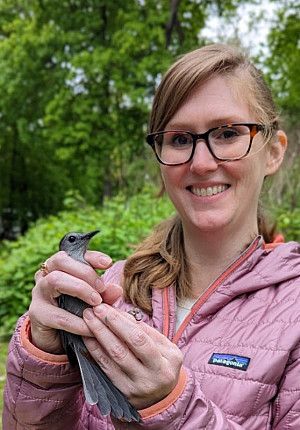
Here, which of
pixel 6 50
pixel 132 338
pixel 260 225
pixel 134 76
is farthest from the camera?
pixel 6 50

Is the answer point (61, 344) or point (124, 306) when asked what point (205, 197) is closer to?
point (124, 306)

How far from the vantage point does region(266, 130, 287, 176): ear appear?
189 cm

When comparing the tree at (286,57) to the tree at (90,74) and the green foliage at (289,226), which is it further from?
the green foliage at (289,226)

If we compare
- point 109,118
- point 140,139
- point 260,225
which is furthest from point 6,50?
point 260,225

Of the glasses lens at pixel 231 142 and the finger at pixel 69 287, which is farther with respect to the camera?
the glasses lens at pixel 231 142

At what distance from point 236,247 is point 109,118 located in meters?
14.9

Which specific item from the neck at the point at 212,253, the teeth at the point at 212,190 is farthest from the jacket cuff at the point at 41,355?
the teeth at the point at 212,190

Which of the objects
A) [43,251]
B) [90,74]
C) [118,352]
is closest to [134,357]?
[118,352]

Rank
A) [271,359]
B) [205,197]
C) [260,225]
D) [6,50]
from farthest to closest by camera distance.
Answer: [6,50] → [260,225] → [205,197] → [271,359]

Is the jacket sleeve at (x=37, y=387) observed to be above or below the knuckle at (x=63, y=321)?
below

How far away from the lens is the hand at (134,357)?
46.2 inches

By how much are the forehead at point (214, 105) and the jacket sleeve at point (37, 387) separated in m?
0.78

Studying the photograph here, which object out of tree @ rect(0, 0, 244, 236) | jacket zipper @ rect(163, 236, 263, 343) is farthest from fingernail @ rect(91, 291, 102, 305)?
tree @ rect(0, 0, 244, 236)

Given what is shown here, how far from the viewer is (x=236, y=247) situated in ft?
5.84
